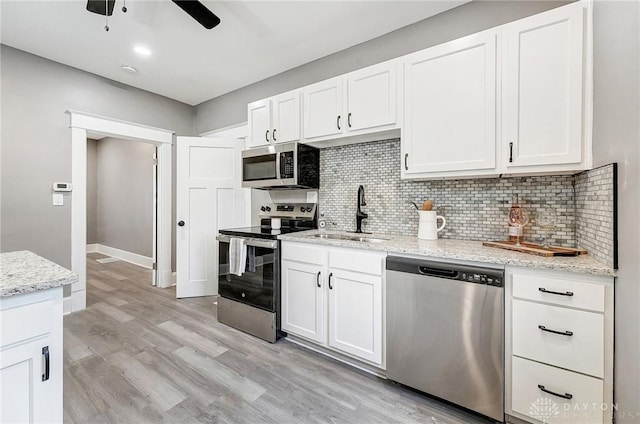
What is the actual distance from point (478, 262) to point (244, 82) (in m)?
3.34

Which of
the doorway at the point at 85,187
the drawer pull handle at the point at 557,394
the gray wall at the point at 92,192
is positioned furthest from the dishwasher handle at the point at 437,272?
the gray wall at the point at 92,192

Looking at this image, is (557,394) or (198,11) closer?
(557,394)

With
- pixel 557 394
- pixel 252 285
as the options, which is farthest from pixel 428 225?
pixel 252 285

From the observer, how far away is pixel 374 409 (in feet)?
5.23

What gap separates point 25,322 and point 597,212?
246 centimetres

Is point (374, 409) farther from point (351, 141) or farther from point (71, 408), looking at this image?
point (351, 141)

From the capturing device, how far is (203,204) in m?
3.54

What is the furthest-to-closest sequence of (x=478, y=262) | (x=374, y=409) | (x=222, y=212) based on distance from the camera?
(x=222, y=212)
(x=374, y=409)
(x=478, y=262)

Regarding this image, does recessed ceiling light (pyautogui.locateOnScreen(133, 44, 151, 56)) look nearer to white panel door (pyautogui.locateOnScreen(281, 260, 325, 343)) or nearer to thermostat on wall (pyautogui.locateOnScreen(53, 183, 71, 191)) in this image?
thermostat on wall (pyautogui.locateOnScreen(53, 183, 71, 191))

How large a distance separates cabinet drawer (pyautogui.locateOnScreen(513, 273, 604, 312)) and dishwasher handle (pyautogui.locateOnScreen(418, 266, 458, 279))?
29 centimetres

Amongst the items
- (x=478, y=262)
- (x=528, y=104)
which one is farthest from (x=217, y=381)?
(x=528, y=104)

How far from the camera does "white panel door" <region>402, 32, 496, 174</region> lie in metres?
1.71

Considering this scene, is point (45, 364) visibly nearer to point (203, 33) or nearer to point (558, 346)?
point (558, 346)

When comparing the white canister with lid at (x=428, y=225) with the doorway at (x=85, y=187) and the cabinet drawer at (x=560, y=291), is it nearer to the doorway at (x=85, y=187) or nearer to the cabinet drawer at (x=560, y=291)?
the cabinet drawer at (x=560, y=291)
